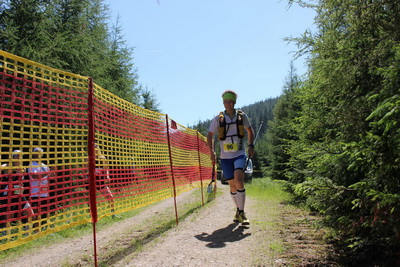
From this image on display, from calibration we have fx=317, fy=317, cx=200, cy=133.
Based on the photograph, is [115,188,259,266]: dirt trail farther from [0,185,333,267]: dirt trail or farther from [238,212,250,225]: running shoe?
[238,212,250,225]: running shoe

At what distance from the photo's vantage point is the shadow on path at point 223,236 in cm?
429

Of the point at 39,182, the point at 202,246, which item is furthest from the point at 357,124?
the point at 39,182

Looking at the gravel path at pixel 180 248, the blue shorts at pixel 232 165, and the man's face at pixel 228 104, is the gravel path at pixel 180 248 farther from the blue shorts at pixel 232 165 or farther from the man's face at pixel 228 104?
the man's face at pixel 228 104

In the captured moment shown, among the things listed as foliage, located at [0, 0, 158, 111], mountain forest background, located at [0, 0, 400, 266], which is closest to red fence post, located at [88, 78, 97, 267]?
mountain forest background, located at [0, 0, 400, 266]

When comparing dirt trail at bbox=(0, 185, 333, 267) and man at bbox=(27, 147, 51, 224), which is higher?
man at bbox=(27, 147, 51, 224)

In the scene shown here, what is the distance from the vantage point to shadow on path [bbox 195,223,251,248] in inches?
169

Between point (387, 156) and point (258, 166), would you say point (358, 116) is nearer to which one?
point (387, 156)

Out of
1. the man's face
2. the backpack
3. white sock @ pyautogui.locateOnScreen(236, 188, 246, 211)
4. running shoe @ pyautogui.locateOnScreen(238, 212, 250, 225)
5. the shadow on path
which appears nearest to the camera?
the shadow on path

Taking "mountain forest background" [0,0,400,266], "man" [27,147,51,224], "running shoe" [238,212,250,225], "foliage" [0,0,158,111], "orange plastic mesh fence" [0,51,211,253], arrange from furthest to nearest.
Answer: "foliage" [0,0,158,111] < "running shoe" [238,212,250,225] < "orange plastic mesh fence" [0,51,211,253] < "man" [27,147,51,224] < "mountain forest background" [0,0,400,266]

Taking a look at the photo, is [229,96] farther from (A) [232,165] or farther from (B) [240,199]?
(B) [240,199]

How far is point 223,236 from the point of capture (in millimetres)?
4695

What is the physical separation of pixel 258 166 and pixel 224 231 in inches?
1450

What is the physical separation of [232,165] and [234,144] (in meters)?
0.40

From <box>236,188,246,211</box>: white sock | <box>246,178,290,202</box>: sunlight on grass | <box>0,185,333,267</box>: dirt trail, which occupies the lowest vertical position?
<box>246,178,290,202</box>: sunlight on grass
